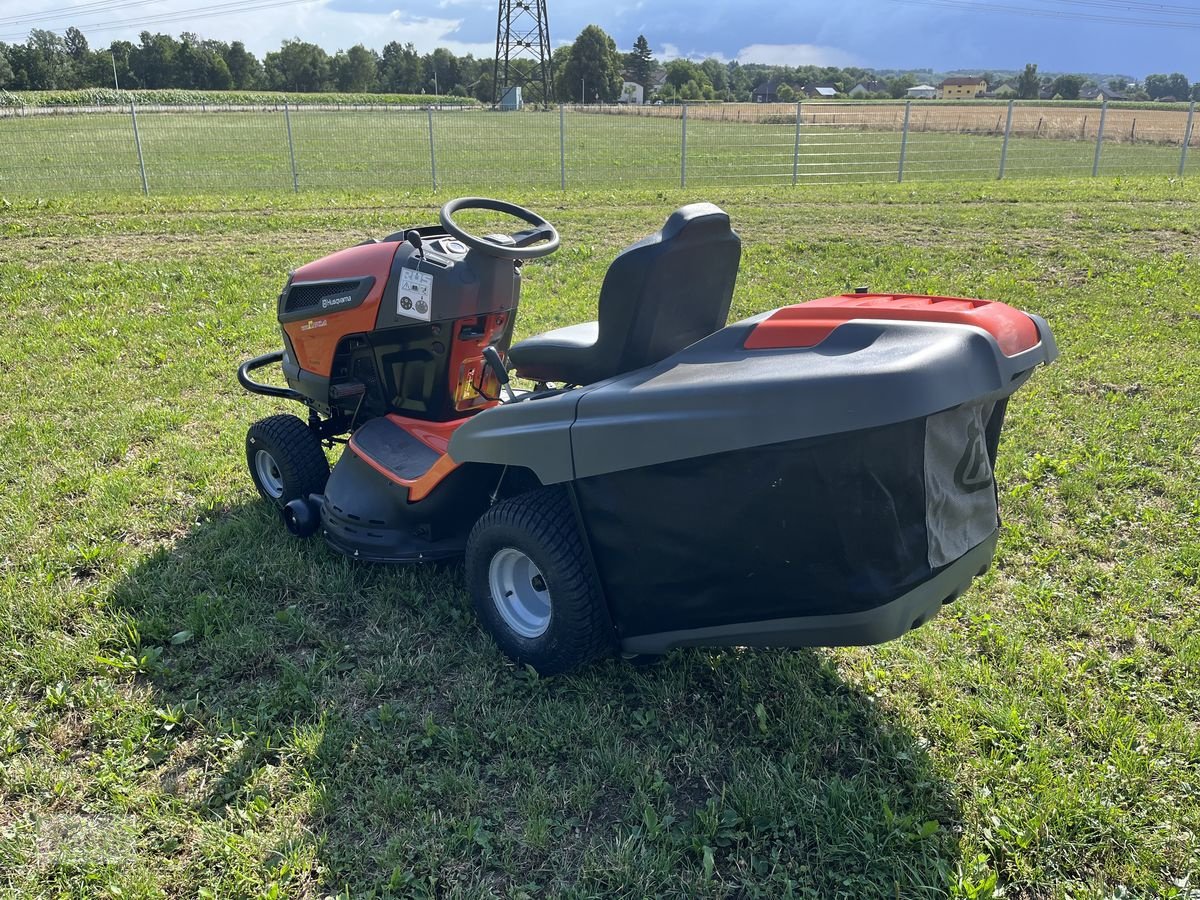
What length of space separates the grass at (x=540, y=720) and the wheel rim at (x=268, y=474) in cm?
11

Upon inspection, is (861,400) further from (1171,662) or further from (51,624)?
(51,624)

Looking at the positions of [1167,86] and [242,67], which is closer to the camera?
[242,67]

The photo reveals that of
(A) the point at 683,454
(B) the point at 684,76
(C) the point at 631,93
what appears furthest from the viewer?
(C) the point at 631,93

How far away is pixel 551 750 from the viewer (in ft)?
8.23

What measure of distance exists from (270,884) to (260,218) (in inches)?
403

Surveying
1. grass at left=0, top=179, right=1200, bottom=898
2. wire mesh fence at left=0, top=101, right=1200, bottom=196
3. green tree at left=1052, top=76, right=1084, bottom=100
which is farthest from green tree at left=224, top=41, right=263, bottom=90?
grass at left=0, top=179, right=1200, bottom=898

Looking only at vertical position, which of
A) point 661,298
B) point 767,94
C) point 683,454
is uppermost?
point 767,94

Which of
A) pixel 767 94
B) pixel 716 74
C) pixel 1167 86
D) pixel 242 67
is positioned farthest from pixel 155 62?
pixel 1167 86

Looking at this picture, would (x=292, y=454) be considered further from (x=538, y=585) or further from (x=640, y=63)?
(x=640, y=63)

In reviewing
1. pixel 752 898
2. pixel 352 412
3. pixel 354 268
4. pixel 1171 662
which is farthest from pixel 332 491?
pixel 1171 662

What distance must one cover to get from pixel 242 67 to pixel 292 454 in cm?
8918

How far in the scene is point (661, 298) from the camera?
8.29 feet

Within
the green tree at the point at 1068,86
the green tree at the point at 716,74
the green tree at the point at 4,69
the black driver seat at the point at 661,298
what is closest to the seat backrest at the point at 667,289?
the black driver seat at the point at 661,298

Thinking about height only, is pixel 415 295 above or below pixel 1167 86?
below
